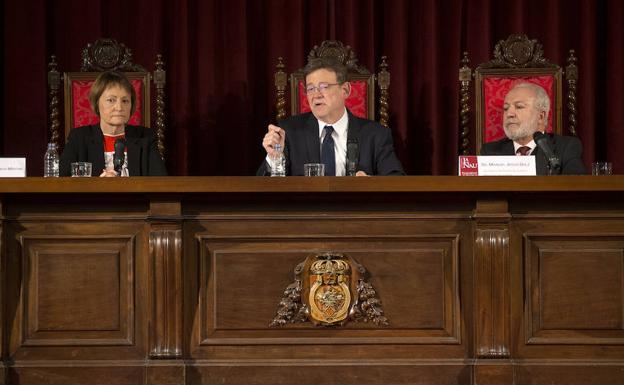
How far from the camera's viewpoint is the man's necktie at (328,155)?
3465mm

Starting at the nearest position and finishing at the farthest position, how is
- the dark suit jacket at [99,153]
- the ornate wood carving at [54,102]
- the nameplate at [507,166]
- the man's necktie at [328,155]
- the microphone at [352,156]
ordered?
the nameplate at [507,166] → the microphone at [352,156] → the man's necktie at [328,155] → the dark suit jacket at [99,153] → the ornate wood carving at [54,102]

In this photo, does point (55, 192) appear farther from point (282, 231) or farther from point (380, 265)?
point (380, 265)

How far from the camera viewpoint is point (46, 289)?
8.79 ft

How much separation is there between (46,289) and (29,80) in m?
2.20

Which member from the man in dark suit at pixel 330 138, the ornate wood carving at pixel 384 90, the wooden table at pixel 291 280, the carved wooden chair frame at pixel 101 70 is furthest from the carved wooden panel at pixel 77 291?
the ornate wood carving at pixel 384 90

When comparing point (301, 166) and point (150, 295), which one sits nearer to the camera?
point (150, 295)

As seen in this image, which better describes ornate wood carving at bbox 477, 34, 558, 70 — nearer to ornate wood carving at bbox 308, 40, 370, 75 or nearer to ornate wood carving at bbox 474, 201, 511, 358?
ornate wood carving at bbox 308, 40, 370, 75

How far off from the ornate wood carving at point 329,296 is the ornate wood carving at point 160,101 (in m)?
1.73

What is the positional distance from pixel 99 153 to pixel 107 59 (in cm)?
71

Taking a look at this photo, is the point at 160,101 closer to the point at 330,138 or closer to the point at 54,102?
the point at 54,102

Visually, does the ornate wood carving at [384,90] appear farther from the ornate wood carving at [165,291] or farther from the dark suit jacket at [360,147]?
the ornate wood carving at [165,291]

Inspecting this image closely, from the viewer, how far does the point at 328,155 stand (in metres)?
3.50

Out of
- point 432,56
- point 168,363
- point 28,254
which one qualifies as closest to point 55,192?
point 28,254

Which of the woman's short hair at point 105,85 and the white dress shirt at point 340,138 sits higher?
the woman's short hair at point 105,85
